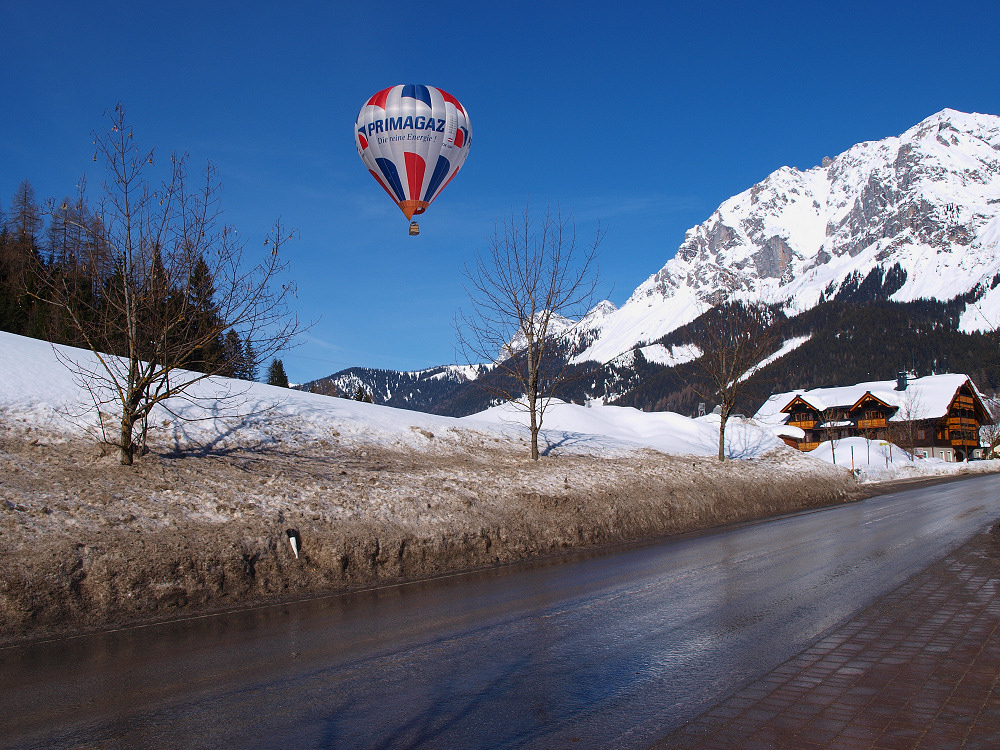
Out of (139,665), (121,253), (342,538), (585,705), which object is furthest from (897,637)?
(121,253)

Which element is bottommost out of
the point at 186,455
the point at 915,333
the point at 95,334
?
the point at 186,455

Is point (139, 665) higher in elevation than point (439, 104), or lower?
lower

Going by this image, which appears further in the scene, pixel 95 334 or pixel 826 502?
pixel 826 502

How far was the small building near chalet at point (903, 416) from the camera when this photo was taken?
283ft

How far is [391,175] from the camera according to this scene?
23.2 metres

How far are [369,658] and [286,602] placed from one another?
12.2 ft

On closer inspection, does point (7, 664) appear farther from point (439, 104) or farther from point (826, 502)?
point (826, 502)

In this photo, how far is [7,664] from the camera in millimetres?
7090

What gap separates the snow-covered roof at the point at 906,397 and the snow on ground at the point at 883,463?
16910mm

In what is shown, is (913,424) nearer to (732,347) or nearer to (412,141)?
(732,347)

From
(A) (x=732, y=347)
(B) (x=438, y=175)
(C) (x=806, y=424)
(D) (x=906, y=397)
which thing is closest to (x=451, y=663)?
(B) (x=438, y=175)

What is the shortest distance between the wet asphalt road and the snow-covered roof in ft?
259

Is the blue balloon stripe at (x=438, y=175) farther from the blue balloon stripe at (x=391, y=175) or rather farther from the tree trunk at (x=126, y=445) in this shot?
the tree trunk at (x=126, y=445)

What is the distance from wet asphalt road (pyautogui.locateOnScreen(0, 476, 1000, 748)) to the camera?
16.7ft
